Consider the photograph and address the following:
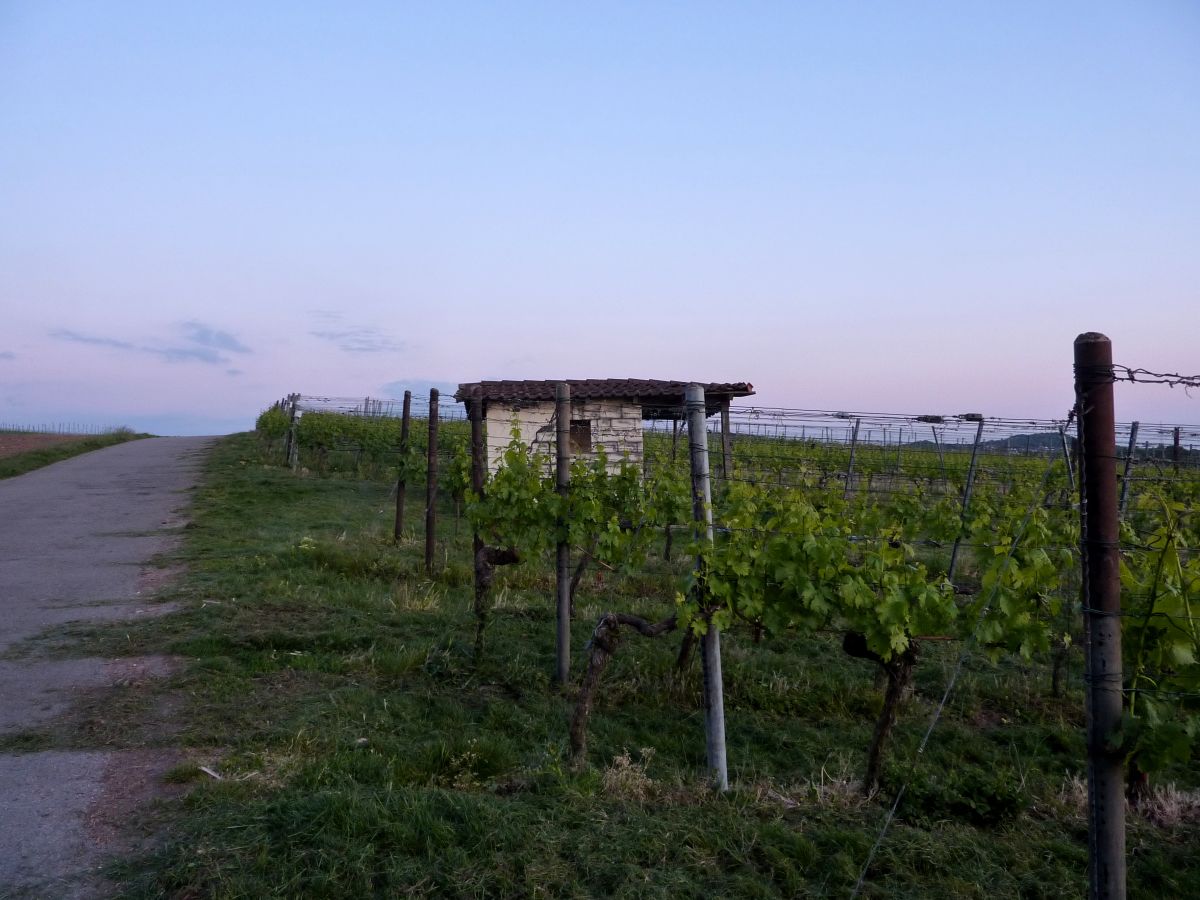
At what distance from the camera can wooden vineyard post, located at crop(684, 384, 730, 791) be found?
4.48 metres

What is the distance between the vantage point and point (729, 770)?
483cm

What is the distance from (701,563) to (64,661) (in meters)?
4.64

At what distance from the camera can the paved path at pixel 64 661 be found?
3486mm

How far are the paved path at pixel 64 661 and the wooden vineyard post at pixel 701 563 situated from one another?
2.74m

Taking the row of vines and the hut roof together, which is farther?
the hut roof

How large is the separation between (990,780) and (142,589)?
24.7 ft

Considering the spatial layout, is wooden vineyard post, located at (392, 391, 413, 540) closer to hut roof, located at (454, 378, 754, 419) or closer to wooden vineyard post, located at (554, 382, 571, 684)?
hut roof, located at (454, 378, 754, 419)

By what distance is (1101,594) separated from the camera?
9.20 feet

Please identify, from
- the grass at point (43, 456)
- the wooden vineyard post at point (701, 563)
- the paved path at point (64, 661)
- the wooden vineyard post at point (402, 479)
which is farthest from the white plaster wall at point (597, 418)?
the grass at point (43, 456)

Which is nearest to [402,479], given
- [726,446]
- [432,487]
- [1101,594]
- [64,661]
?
[432,487]

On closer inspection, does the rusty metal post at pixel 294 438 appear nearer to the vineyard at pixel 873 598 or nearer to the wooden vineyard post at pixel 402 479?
the wooden vineyard post at pixel 402 479

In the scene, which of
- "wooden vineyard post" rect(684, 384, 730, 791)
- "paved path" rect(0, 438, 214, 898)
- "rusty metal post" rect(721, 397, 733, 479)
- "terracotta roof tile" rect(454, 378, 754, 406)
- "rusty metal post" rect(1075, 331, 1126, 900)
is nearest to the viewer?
"rusty metal post" rect(1075, 331, 1126, 900)

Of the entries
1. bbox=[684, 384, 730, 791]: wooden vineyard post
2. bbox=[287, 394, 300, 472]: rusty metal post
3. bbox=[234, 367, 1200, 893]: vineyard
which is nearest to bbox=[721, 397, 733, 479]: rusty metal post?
bbox=[234, 367, 1200, 893]: vineyard

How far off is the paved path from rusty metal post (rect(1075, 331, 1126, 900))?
354cm
